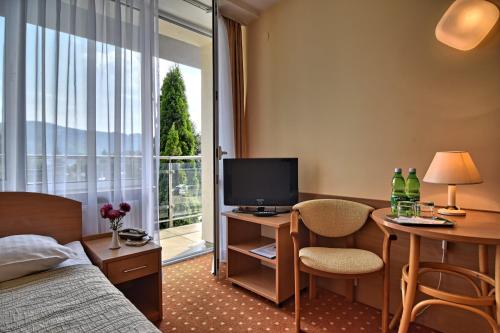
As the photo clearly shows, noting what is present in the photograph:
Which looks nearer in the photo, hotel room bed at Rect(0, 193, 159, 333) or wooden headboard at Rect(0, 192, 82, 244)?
hotel room bed at Rect(0, 193, 159, 333)

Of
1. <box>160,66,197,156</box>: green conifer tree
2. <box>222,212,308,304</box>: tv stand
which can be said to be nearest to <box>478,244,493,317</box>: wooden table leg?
<box>222,212,308,304</box>: tv stand

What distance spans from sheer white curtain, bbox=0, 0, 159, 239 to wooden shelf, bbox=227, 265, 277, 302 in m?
0.94

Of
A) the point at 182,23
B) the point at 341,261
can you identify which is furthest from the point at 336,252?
the point at 182,23

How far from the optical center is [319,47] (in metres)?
2.41

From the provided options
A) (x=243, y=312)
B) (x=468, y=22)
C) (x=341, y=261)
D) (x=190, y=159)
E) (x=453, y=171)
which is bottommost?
(x=243, y=312)

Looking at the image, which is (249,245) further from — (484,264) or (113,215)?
(484,264)

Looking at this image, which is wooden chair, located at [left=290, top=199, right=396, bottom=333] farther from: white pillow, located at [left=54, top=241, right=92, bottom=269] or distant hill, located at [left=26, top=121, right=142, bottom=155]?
distant hill, located at [left=26, top=121, right=142, bottom=155]

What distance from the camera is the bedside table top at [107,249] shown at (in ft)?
5.72

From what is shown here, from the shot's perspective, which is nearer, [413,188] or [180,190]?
[413,188]

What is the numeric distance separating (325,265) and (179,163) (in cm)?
265

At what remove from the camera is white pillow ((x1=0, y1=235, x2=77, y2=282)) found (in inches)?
53.8

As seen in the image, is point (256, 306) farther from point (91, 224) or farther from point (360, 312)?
point (91, 224)

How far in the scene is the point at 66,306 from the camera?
44.6 inches

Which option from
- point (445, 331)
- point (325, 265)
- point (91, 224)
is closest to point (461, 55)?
point (325, 265)
